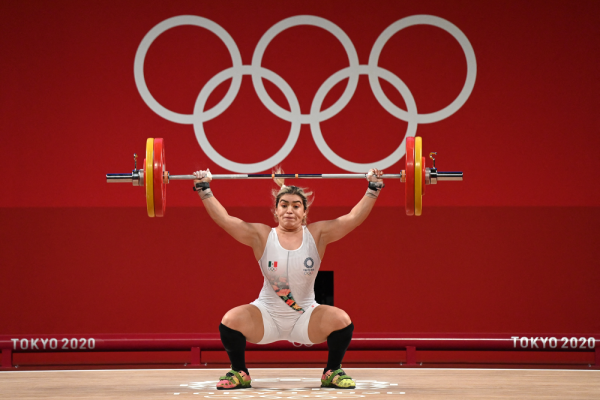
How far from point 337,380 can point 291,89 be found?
2.44 meters

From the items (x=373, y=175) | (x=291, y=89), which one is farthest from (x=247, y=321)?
(x=291, y=89)

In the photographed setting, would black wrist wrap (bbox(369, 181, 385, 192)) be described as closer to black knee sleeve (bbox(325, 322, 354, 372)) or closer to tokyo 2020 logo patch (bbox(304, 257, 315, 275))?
tokyo 2020 logo patch (bbox(304, 257, 315, 275))

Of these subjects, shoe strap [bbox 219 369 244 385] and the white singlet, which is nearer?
shoe strap [bbox 219 369 244 385]

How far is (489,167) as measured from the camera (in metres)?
4.88

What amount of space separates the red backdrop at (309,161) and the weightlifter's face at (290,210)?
4.75 ft

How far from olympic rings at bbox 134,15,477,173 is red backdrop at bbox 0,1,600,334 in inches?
1.6

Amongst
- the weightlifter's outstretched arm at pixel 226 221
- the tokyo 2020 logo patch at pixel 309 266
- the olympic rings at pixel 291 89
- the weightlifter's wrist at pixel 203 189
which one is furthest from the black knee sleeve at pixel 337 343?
the olympic rings at pixel 291 89

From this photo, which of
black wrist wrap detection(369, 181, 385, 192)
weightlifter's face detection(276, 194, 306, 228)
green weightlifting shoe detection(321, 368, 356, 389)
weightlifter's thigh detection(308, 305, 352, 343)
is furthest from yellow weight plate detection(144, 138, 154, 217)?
green weightlifting shoe detection(321, 368, 356, 389)

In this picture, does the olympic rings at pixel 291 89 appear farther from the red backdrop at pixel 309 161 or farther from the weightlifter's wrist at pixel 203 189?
the weightlifter's wrist at pixel 203 189

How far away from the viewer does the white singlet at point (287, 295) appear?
329 centimetres

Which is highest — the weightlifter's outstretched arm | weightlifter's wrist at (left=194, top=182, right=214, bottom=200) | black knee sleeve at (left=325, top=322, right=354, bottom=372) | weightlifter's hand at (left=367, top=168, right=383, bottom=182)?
weightlifter's hand at (left=367, top=168, right=383, bottom=182)

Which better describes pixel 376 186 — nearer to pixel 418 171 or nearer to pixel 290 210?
pixel 418 171

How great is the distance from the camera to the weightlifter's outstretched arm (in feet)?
11.0

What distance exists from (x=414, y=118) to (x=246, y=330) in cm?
237
